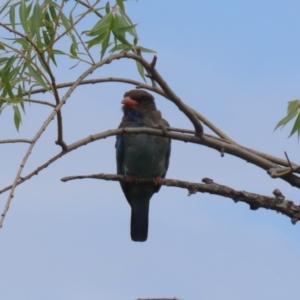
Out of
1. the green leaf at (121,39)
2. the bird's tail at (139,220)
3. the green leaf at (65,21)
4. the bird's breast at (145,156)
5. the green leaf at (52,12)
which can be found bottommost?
the green leaf at (121,39)

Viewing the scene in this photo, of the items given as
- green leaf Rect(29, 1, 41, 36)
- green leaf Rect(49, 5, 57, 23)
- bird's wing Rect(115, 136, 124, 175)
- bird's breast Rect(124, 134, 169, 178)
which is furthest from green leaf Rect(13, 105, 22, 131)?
bird's wing Rect(115, 136, 124, 175)

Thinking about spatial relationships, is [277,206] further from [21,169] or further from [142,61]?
[21,169]

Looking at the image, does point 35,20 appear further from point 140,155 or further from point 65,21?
point 140,155

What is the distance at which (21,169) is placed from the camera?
11.0 feet

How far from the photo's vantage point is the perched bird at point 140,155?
27.6ft

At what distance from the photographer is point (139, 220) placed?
9211mm

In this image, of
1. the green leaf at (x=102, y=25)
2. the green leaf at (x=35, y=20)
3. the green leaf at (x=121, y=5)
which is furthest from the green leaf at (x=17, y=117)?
the green leaf at (x=121, y=5)

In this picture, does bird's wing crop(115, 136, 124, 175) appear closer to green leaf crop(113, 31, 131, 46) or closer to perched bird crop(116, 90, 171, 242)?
perched bird crop(116, 90, 171, 242)

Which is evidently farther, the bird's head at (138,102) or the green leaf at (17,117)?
the bird's head at (138,102)

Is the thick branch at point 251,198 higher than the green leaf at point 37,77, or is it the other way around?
the green leaf at point 37,77

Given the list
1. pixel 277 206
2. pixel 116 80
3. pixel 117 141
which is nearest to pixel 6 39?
pixel 116 80

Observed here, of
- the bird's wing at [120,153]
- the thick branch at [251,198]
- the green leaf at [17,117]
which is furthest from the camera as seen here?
the bird's wing at [120,153]

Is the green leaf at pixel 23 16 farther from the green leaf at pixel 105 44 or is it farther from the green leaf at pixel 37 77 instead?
the green leaf at pixel 105 44

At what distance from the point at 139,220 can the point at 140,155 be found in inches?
44.6
